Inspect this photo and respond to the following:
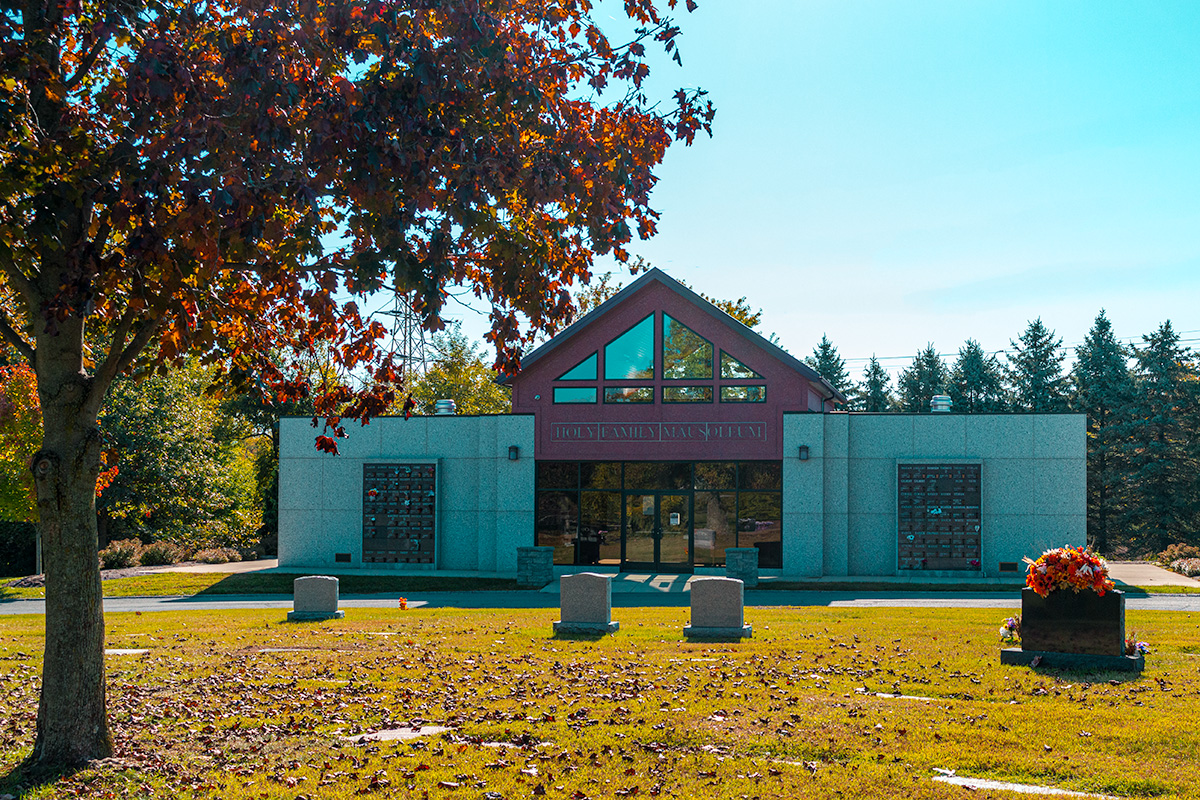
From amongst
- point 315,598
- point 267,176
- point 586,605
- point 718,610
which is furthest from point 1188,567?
point 267,176

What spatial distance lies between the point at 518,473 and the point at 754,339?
7793mm

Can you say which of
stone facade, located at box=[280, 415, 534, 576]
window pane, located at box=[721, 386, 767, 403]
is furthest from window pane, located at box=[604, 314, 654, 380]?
stone facade, located at box=[280, 415, 534, 576]

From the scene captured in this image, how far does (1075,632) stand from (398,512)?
2138 centimetres

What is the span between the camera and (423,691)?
1068 cm

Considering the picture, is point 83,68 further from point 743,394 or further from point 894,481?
point 894,481

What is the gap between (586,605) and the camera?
1556 cm

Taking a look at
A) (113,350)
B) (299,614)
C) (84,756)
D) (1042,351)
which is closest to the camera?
(84,756)

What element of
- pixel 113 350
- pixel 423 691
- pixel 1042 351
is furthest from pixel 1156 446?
pixel 113 350

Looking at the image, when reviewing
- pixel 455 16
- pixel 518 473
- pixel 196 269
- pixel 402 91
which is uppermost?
pixel 455 16

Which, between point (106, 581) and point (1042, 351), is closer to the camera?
point (106, 581)

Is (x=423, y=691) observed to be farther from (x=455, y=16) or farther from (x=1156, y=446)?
(x=1156, y=446)

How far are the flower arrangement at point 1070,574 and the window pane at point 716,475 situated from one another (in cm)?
1585

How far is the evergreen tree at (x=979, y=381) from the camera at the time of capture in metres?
62.2

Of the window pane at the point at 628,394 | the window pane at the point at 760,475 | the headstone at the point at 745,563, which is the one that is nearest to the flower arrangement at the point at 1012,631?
the headstone at the point at 745,563
